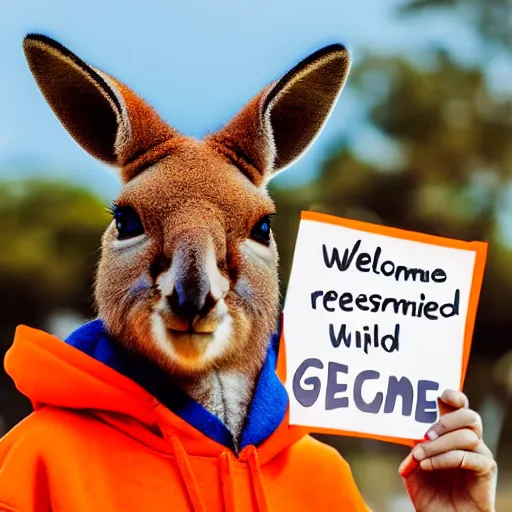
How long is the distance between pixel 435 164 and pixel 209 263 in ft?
45.6

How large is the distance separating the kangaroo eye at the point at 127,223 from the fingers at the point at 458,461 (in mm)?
858

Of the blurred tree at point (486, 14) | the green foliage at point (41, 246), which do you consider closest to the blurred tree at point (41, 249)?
the green foliage at point (41, 246)

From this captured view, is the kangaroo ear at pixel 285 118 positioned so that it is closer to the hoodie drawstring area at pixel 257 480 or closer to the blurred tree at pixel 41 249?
the hoodie drawstring area at pixel 257 480

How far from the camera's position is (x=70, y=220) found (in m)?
11.6

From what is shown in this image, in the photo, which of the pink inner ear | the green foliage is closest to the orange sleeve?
the pink inner ear

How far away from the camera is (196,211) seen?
1.98 m

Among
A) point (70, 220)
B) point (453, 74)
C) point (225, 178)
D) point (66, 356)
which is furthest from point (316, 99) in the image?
point (453, 74)

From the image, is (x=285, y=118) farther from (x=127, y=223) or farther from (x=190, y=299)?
(x=190, y=299)

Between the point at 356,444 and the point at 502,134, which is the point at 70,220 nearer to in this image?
the point at 356,444

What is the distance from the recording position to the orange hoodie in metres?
1.94

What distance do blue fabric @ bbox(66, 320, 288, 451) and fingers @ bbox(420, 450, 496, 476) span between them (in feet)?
1.19

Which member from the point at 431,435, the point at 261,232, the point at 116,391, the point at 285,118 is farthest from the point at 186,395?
the point at 285,118

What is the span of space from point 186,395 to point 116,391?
152 millimetres

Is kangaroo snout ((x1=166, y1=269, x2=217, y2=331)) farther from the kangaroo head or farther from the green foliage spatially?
the green foliage
